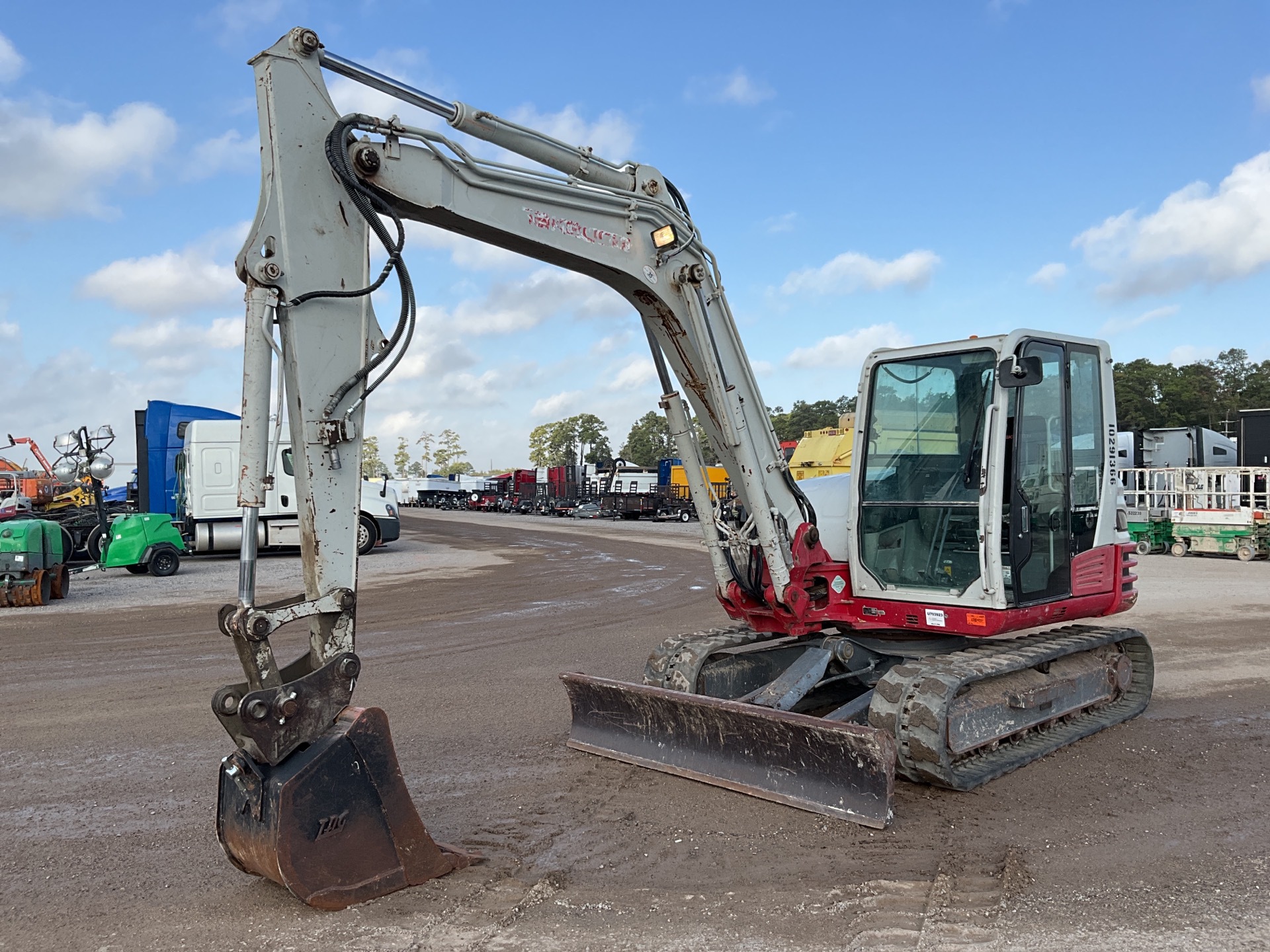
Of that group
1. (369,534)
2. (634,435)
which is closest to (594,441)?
(634,435)

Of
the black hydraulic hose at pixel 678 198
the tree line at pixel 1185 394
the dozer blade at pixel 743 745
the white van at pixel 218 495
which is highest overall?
the tree line at pixel 1185 394

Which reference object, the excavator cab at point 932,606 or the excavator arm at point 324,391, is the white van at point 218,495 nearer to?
the excavator cab at point 932,606

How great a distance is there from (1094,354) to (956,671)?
9.16 feet

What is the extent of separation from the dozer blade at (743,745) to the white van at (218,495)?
15201 millimetres

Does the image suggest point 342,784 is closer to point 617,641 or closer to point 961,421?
point 961,421

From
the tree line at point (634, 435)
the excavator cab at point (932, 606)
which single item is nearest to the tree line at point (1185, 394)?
the tree line at point (634, 435)

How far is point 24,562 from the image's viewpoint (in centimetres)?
1483

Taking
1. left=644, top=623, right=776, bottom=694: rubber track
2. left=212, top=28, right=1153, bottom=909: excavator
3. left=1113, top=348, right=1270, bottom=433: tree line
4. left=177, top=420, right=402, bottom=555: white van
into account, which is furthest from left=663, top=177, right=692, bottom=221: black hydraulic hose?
left=1113, top=348, right=1270, bottom=433: tree line

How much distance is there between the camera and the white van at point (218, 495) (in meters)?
21.2

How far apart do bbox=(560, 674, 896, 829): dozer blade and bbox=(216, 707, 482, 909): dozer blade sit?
192cm

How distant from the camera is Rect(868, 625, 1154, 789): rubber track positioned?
548 cm

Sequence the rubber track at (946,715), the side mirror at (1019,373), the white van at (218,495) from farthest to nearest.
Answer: the white van at (218,495), the side mirror at (1019,373), the rubber track at (946,715)

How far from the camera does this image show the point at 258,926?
3.96 m

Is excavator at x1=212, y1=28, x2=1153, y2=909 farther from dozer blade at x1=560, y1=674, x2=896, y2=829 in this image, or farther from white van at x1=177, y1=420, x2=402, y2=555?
white van at x1=177, y1=420, x2=402, y2=555
